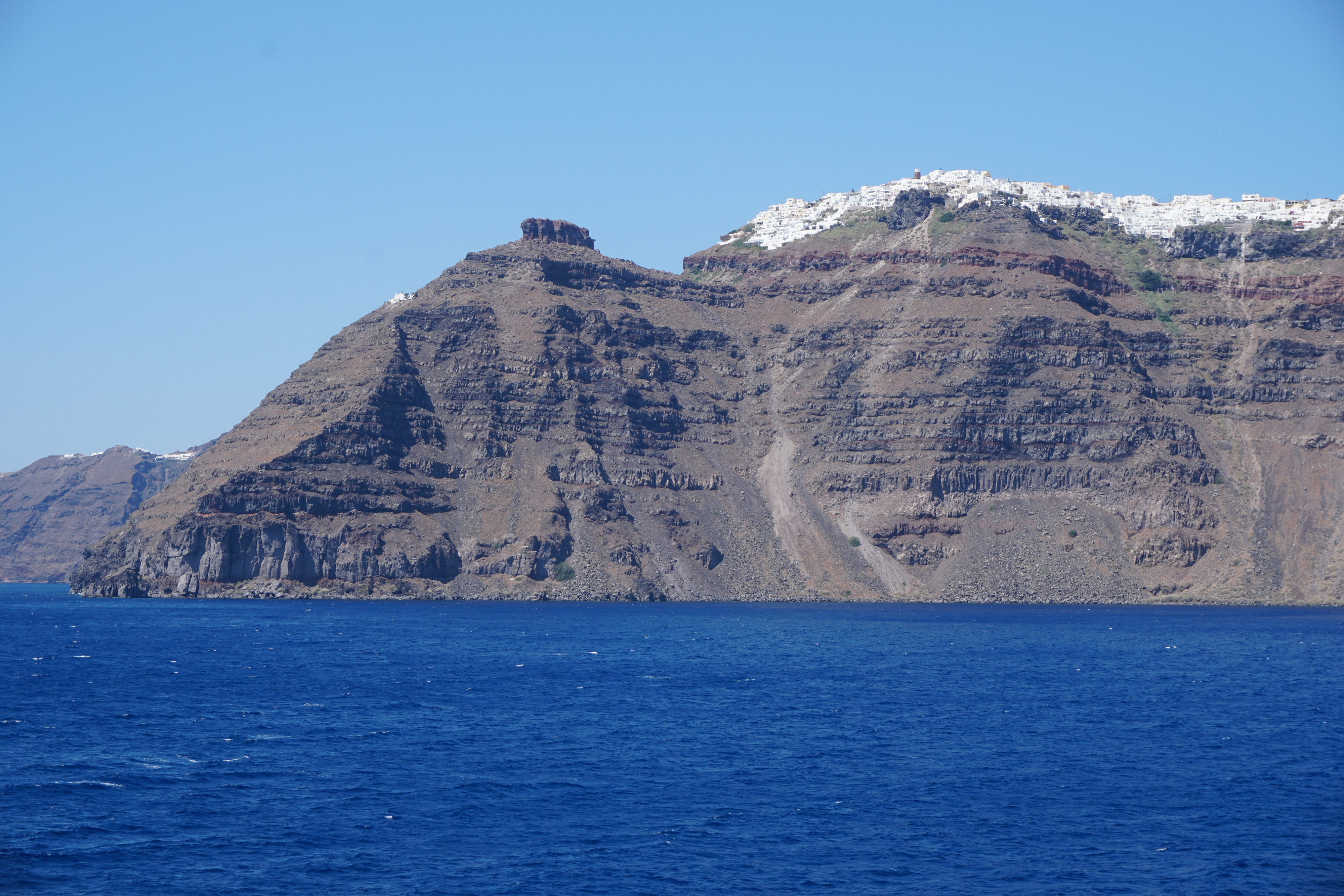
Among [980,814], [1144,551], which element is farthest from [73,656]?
[1144,551]

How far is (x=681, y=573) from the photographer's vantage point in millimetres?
196625

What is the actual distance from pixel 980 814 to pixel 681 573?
142349 millimetres

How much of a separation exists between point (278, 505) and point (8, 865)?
485 ft

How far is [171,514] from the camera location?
194875 mm

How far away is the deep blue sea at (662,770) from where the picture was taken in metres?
46.5

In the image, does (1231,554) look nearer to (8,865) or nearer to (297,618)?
(297,618)

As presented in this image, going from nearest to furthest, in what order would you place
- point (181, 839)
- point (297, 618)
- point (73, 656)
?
point (181, 839) < point (73, 656) < point (297, 618)

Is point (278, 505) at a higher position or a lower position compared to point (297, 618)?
higher

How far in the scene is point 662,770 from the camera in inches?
2475

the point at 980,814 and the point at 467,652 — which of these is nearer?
the point at 980,814

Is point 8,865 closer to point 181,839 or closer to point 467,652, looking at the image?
point 181,839

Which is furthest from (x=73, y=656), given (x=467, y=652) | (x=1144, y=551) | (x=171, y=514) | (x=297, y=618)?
(x=1144, y=551)

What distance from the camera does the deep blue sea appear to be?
153 feet

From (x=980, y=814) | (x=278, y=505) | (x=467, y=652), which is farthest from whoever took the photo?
(x=278, y=505)
